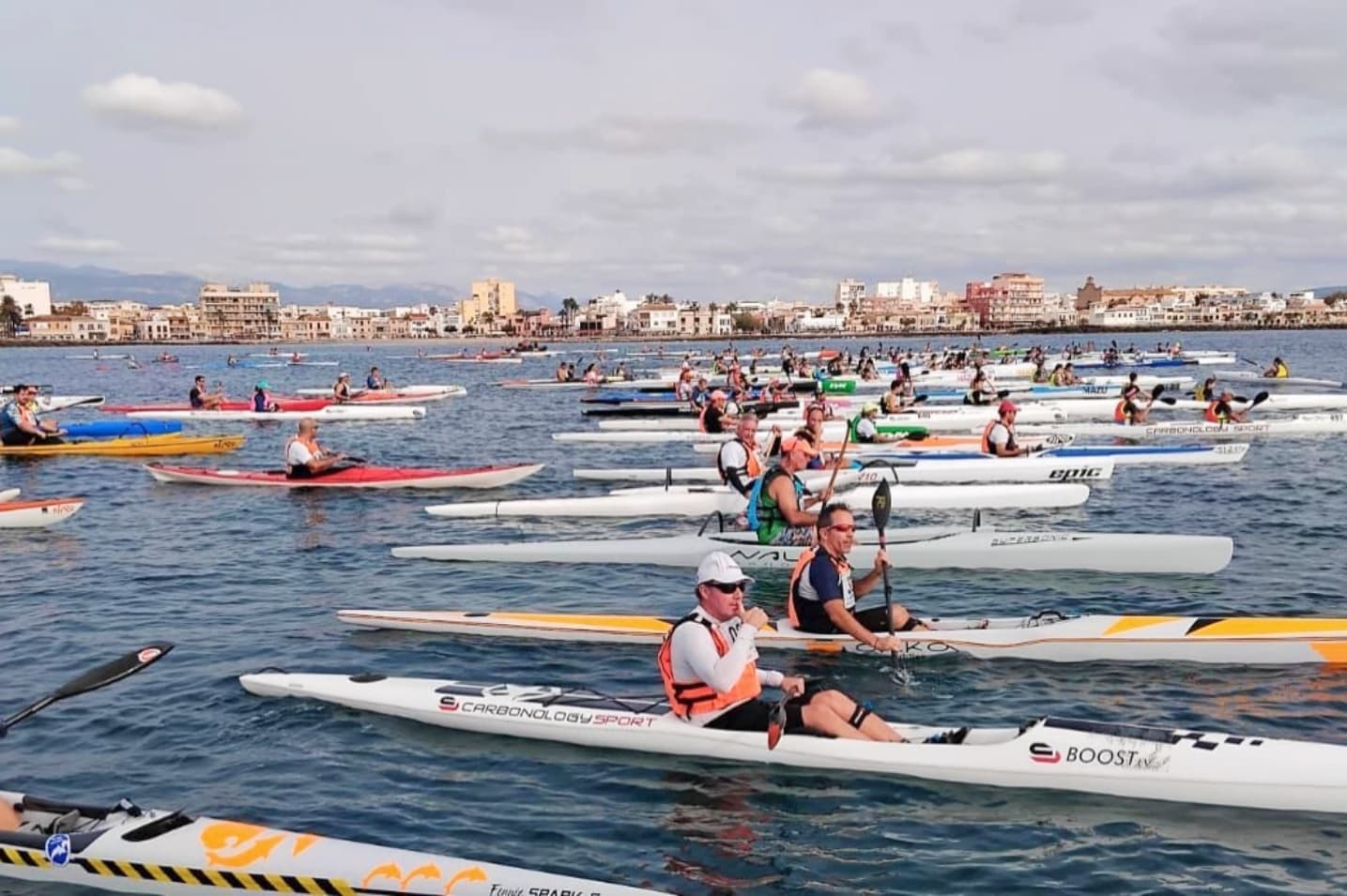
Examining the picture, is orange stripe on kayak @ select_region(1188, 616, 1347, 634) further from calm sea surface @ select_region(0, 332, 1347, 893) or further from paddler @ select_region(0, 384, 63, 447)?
paddler @ select_region(0, 384, 63, 447)

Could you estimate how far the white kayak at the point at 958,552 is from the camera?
47.1ft

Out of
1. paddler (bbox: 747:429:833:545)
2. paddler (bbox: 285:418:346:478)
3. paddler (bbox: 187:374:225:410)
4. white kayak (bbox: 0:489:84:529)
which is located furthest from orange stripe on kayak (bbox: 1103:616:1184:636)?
paddler (bbox: 187:374:225:410)

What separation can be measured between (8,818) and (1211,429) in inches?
1080

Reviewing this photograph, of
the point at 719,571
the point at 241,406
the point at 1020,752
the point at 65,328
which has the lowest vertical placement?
the point at 1020,752

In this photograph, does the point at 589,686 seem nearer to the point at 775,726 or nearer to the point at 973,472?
the point at 775,726

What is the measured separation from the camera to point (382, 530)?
18688mm

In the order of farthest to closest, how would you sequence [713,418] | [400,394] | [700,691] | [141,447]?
[400,394] → [713,418] → [141,447] → [700,691]

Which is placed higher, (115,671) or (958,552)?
(115,671)

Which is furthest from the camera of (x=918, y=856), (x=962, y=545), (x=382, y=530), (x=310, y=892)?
(x=382, y=530)

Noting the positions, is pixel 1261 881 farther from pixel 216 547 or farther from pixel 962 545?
pixel 216 547

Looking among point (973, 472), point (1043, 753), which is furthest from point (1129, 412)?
point (1043, 753)

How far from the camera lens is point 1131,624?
35.6 ft

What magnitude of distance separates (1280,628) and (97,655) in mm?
12059

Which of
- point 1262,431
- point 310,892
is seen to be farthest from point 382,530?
point 1262,431
